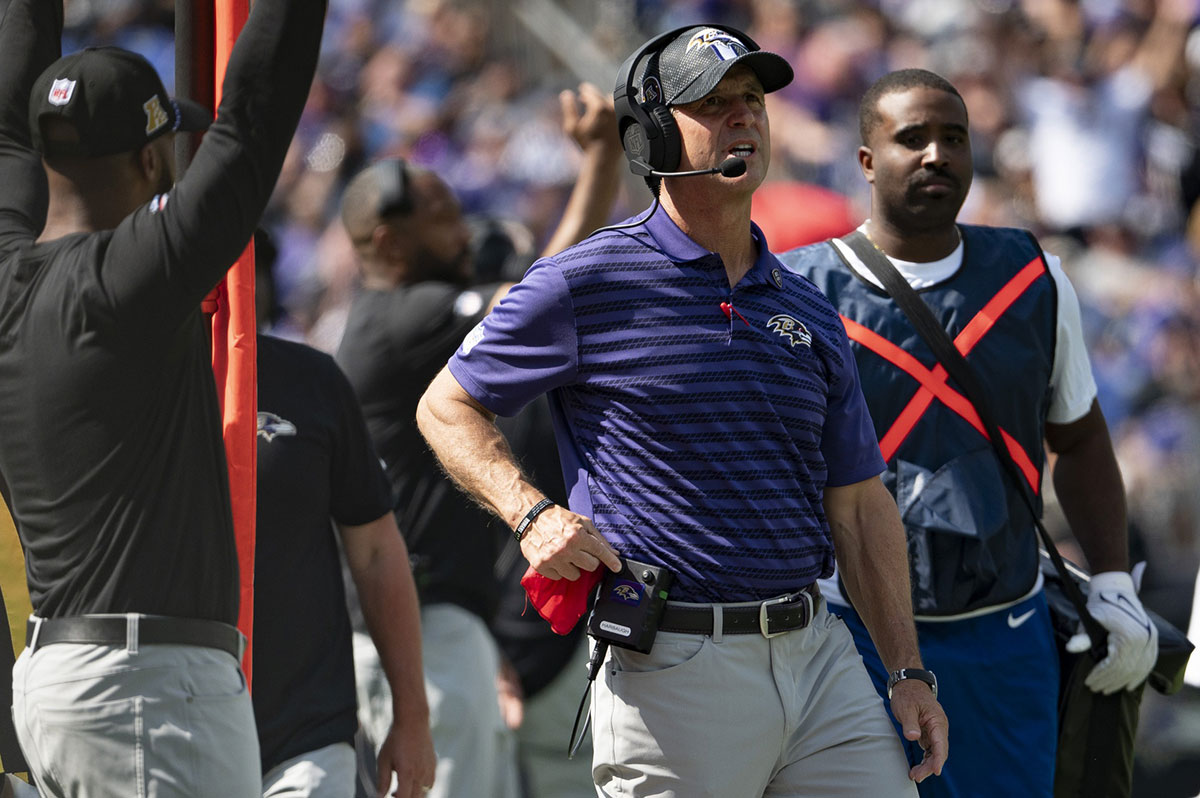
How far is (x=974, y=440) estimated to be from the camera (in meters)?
4.25

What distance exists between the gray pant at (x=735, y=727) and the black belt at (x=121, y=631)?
0.81 metres

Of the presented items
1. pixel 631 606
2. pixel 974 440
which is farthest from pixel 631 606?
pixel 974 440

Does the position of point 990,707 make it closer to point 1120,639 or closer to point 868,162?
point 1120,639

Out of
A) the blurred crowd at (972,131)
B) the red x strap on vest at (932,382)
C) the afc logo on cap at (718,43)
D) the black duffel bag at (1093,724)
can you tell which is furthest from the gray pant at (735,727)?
the blurred crowd at (972,131)

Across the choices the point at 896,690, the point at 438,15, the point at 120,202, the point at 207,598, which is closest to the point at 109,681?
the point at 207,598

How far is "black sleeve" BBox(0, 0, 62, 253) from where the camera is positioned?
325 cm

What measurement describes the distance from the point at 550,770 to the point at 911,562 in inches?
122

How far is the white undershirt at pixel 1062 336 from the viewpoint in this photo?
174 inches

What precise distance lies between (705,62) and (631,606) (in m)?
1.11

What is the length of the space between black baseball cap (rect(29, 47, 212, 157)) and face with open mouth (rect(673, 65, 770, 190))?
0.98 m

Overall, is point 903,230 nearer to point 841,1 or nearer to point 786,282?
point 786,282

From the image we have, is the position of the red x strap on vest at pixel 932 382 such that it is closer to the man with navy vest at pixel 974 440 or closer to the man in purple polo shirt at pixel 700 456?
the man with navy vest at pixel 974 440

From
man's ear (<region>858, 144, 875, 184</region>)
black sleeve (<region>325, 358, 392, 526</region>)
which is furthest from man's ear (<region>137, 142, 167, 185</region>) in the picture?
man's ear (<region>858, 144, 875, 184</region>)

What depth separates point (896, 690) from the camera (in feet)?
11.1
